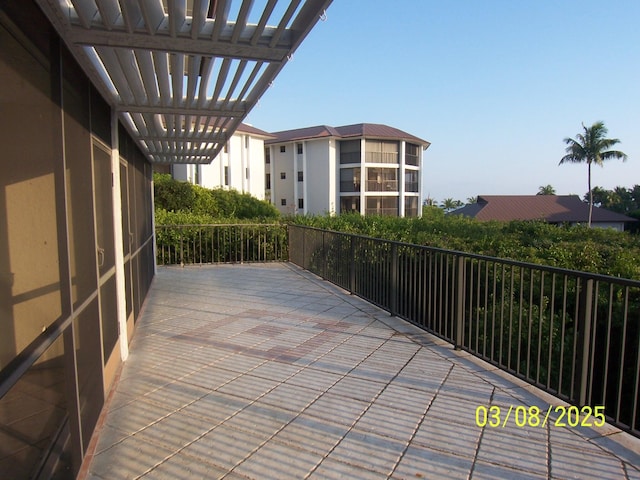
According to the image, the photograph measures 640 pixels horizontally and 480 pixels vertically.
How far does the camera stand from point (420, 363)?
383cm

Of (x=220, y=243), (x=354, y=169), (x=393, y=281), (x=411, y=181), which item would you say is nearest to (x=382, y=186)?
(x=354, y=169)

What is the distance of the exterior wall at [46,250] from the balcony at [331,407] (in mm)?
486

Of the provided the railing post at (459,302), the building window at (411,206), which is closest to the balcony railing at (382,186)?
the building window at (411,206)

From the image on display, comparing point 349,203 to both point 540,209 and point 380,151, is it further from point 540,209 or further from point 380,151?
point 540,209

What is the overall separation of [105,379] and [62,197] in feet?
5.71

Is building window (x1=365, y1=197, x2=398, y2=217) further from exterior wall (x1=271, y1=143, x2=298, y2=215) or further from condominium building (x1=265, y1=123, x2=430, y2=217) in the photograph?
exterior wall (x1=271, y1=143, x2=298, y2=215)

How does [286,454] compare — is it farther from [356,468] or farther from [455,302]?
[455,302]

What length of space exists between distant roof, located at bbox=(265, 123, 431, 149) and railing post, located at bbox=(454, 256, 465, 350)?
35.5m

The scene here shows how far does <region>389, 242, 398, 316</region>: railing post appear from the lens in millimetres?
5234

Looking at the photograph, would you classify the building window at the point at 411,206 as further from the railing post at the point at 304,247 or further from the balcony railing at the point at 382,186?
the railing post at the point at 304,247

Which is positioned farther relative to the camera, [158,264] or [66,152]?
[158,264]

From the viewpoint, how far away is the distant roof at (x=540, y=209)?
4412cm

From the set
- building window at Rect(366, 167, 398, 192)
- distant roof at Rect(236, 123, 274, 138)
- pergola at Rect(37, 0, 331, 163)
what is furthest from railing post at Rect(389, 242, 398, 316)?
building window at Rect(366, 167, 398, 192)

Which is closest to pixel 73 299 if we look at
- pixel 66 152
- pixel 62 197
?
pixel 62 197
